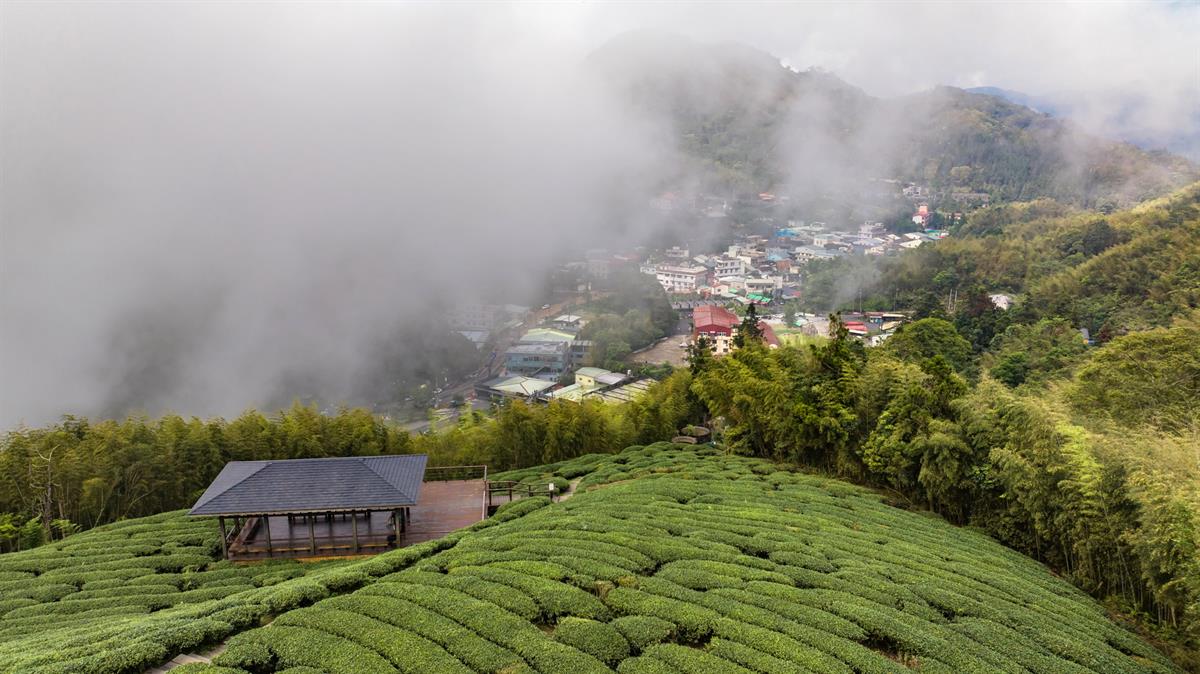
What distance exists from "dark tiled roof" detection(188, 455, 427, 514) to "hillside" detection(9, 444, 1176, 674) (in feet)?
5.16

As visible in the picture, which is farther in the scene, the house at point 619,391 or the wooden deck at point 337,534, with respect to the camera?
the house at point 619,391

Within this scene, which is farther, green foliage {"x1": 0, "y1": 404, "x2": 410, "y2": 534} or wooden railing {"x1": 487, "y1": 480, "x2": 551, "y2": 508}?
wooden railing {"x1": 487, "y1": 480, "x2": 551, "y2": 508}

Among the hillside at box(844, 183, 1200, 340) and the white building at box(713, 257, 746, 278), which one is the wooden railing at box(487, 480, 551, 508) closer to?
the hillside at box(844, 183, 1200, 340)

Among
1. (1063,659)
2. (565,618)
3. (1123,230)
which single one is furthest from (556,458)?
(1123,230)

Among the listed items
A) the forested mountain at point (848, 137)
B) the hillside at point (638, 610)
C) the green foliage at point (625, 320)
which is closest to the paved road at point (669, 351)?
the green foliage at point (625, 320)

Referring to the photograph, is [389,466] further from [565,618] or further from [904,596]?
[904,596]

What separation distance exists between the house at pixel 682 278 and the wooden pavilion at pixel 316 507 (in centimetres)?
6662

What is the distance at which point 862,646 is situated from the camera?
991cm

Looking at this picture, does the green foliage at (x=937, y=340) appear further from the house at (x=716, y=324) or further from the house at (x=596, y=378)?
the house at (x=596, y=378)

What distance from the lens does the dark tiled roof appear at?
16141 mm

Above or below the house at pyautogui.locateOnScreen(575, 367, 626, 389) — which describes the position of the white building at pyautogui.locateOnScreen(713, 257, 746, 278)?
above

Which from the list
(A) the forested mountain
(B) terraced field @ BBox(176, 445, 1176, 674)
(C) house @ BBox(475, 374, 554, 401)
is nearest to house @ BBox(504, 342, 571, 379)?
(C) house @ BBox(475, 374, 554, 401)

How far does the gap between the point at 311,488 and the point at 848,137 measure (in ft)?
476

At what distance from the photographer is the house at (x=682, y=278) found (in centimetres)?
8288
